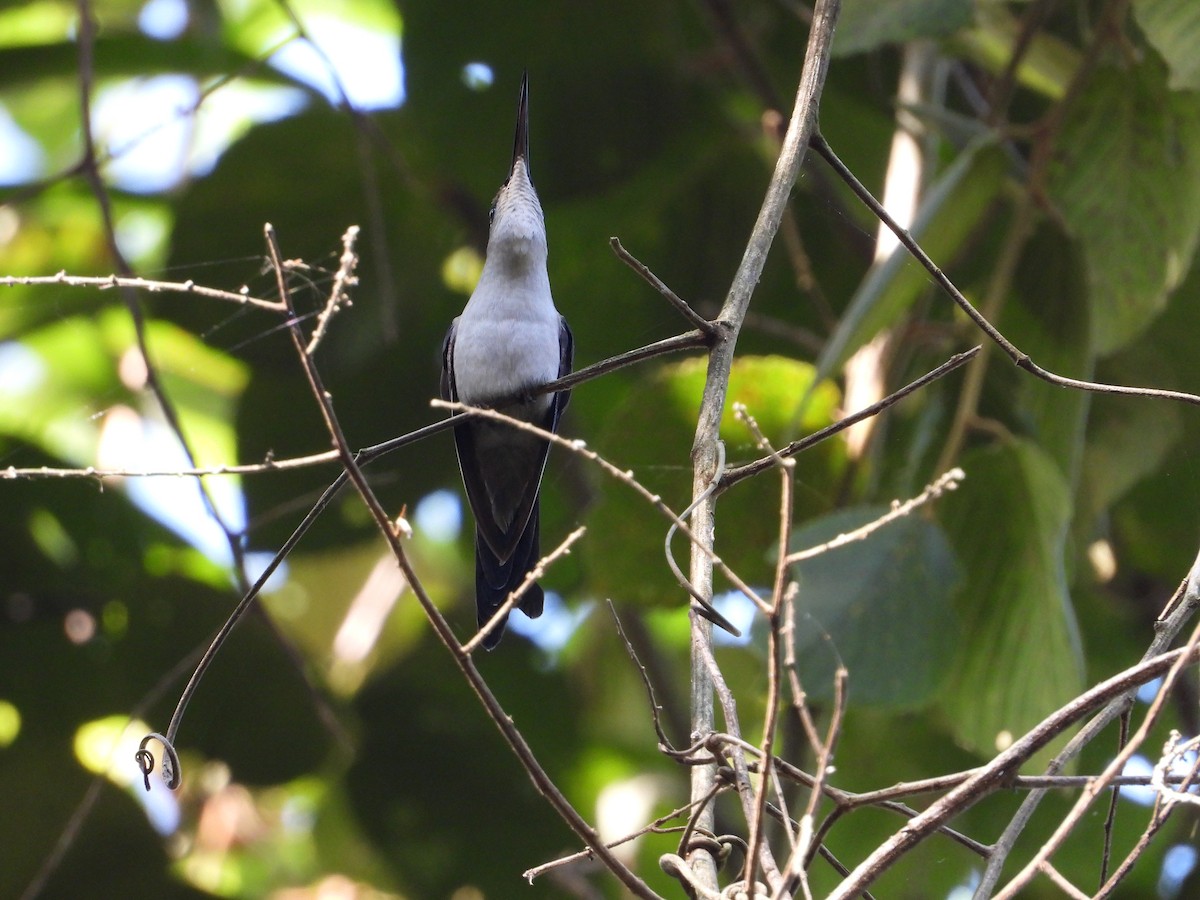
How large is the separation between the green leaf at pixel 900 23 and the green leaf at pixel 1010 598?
1058 millimetres

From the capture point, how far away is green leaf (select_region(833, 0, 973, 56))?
300cm

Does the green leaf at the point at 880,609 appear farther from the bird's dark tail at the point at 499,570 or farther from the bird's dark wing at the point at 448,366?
the bird's dark wing at the point at 448,366

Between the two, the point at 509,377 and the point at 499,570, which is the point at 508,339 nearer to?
the point at 509,377

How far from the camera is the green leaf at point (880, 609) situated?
3.12 metres

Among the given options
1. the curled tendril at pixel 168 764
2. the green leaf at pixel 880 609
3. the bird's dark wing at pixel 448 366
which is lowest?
the green leaf at pixel 880 609

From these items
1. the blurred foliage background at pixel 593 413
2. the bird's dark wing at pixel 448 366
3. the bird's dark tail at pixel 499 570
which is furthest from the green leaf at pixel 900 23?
the bird's dark tail at pixel 499 570

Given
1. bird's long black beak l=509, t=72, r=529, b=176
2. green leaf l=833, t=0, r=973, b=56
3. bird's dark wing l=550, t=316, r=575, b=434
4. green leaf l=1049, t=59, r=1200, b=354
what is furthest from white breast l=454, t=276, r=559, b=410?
green leaf l=1049, t=59, r=1200, b=354

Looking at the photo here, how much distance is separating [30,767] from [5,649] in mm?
428

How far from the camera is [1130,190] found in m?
3.37

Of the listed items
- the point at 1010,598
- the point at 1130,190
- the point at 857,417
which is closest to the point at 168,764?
the point at 857,417

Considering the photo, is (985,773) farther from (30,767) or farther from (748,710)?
(30,767)

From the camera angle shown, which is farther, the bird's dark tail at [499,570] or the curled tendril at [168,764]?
the bird's dark tail at [499,570]

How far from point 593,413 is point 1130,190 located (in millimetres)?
2030

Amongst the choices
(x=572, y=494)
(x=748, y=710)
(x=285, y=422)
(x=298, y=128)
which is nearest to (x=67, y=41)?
(x=298, y=128)
